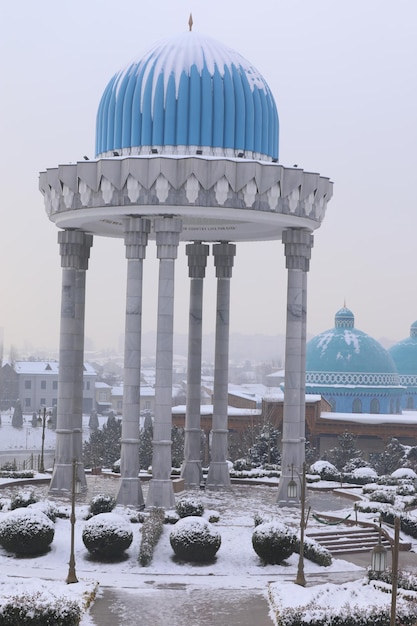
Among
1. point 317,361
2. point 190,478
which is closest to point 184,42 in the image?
point 190,478

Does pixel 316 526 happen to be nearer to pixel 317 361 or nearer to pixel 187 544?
pixel 187 544

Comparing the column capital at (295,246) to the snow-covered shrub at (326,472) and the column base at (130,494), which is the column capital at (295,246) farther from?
the snow-covered shrub at (326,472)

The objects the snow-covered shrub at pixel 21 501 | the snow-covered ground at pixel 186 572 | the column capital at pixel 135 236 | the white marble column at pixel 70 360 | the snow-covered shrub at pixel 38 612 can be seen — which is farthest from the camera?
the white marble column at pixel 70 360

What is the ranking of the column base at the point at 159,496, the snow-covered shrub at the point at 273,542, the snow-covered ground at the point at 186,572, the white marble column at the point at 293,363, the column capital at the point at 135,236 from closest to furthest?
the snow-covered ground at the point at 186,572, the snow-covered shrub at the point at 273,542, the column base at the point at 159,496, the column capital at the point at 135,236, the white marble column at the point at 293,363

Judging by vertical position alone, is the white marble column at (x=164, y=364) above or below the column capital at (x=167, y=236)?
below

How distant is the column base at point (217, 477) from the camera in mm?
63250

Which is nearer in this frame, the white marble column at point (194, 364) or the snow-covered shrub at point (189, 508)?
the snow-covered shrub at point (189, 508)

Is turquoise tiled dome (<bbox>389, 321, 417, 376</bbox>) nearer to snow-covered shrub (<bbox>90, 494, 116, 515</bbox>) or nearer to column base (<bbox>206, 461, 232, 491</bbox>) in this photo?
column base (<bbox>206, 461, 232, 491</bbox>)

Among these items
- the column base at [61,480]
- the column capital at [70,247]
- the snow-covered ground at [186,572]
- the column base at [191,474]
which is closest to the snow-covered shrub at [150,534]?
the snow-covered ground at [186,572]

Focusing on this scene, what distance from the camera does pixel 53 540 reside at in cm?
4728

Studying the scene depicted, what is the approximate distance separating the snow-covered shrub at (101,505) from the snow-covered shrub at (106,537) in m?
4.81

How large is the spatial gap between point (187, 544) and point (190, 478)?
18595mm

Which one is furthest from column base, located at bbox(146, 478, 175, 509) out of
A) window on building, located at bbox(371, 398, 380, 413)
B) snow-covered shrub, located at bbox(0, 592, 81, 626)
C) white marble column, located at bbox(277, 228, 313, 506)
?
window on building, located at bbox(371, 398, 380, 413)

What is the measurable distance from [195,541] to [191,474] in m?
18.6
